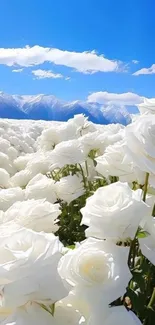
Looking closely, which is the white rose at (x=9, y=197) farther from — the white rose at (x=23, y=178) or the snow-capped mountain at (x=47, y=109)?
the snow-capped mountain at (x=47, y=109)

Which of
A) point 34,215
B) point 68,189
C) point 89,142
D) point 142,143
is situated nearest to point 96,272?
point 142,143

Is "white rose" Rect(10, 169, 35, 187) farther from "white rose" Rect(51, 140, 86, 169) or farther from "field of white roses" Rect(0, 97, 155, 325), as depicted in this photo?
"field of white roses" Rect(0, 97, 155, 325)

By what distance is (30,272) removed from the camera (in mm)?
860

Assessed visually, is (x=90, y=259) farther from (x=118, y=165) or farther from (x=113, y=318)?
(x=118, y=165)

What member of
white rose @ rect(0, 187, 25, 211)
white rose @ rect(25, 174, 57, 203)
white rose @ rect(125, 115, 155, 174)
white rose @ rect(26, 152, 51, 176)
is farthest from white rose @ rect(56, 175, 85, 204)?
white rose @ rect(125, 115, 155, 174)

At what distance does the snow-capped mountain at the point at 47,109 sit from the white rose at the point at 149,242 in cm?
15158

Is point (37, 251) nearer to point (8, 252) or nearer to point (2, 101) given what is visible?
point (8, 252)

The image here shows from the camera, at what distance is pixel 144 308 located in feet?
3.95

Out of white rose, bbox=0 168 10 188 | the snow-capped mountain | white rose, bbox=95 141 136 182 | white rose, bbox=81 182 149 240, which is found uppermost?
the snow-capped mountain

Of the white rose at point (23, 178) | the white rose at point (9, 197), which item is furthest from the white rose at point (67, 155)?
the white rose at point (23, 178)

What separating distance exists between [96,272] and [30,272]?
0.58 feet

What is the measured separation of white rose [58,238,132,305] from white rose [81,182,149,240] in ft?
0.19

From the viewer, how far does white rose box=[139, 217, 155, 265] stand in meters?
1.08

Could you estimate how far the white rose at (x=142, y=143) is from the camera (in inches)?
46.1
